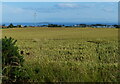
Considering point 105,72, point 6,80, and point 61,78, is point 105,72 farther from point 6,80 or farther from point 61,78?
point 6,80

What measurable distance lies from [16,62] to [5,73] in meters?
0.29

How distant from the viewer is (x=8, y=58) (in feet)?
15.3

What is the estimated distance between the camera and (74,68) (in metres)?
4.92

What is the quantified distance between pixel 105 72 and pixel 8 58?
1.98m

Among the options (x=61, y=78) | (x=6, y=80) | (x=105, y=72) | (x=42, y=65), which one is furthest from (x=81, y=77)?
(x=6, y=80)

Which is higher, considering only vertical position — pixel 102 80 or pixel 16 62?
pixel 16 62

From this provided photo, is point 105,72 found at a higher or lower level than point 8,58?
lower

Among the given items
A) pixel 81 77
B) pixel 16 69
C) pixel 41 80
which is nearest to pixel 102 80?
pixel 81 77

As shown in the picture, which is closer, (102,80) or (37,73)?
(102,80)

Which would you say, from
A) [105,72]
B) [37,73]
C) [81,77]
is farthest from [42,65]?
[105,72]

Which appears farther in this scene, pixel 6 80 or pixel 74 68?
pixel 74 68

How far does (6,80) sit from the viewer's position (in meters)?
4.47

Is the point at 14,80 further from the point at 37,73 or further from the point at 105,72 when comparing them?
the point at 105,72

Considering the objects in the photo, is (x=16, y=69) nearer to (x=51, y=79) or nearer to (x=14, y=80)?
(x=14, y=80)
